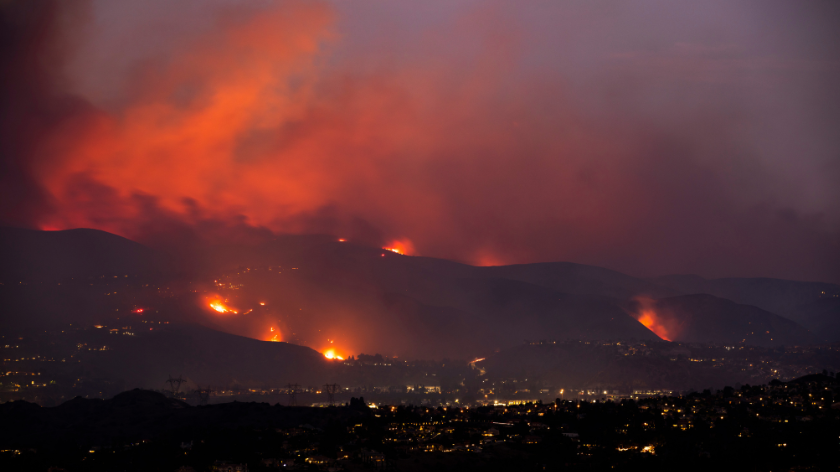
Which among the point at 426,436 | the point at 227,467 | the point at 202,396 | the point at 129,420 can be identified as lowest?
the point at 227,467

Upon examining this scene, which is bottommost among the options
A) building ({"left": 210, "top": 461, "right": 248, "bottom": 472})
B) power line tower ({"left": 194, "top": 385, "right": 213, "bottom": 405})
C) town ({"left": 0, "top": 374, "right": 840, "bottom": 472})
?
building ({"left": 210, "top": 461, "right": 248, "bottom": 472})

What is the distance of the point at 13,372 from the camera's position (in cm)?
19600

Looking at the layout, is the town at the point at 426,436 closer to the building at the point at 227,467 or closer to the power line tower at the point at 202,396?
the building at the point at 227,467

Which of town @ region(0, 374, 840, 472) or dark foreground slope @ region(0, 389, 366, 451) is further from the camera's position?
dark foreground slope @ region(0, 389, 366, 451)

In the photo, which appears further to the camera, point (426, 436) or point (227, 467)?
point (426, 436)

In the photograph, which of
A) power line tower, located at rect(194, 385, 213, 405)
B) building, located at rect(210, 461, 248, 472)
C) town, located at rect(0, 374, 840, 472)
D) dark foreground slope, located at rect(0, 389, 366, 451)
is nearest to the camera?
building, located at rect(210, 461, 248, 472)

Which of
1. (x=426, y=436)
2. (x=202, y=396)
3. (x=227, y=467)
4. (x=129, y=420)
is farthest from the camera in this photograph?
(x=202, y=396)

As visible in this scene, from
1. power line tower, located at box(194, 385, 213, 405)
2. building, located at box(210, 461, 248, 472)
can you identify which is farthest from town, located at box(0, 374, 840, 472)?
power line tower, located at box(194, 385, 213, 405)

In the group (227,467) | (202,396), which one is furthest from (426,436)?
(202,396)

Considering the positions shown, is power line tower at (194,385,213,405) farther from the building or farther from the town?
the building

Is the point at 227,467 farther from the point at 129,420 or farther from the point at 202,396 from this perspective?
the point at 202,396

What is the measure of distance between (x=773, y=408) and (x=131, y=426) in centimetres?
11080

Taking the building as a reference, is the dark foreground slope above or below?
above

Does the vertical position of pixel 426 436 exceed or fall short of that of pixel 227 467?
it exceeds it
